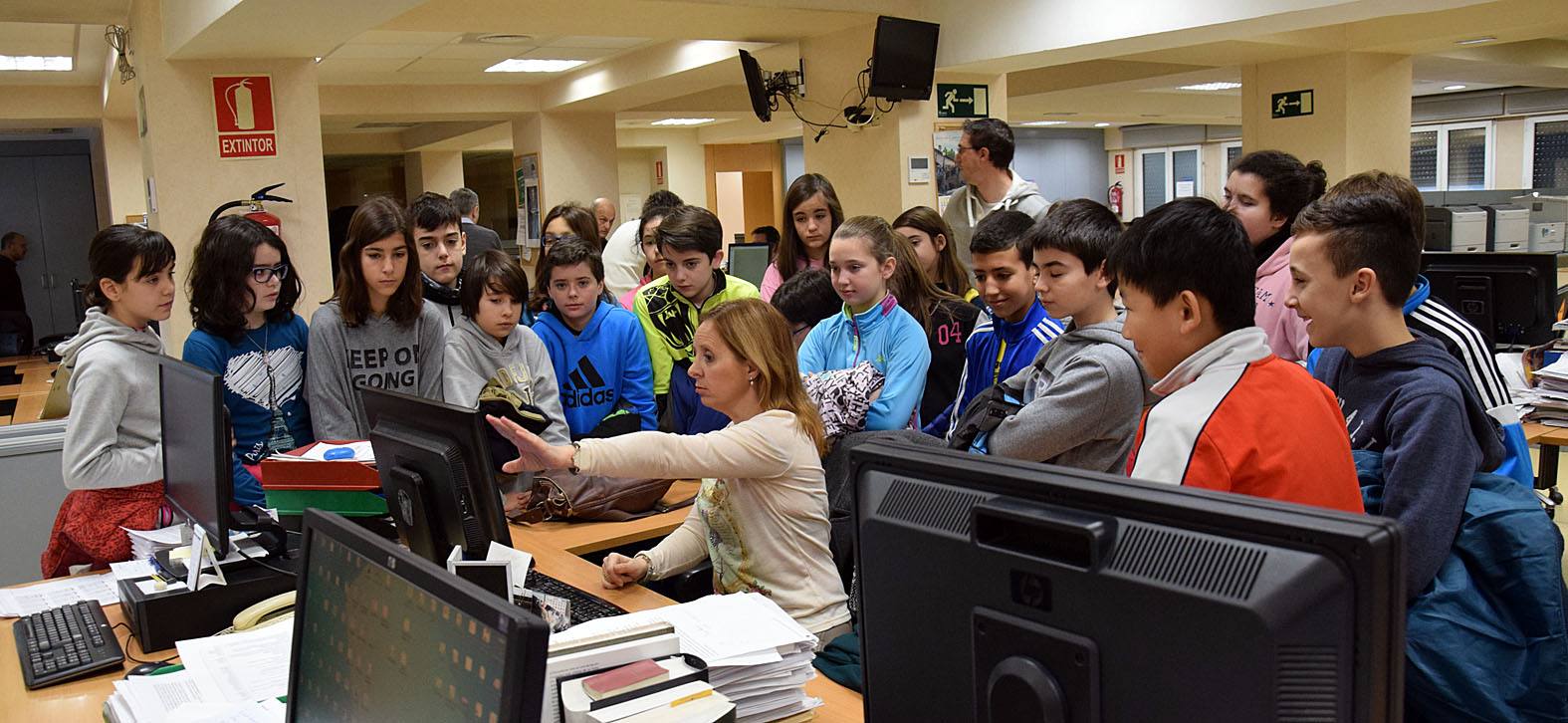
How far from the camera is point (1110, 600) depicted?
86 centimetres

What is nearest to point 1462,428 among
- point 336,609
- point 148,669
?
point 336,609

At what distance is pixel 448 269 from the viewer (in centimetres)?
370

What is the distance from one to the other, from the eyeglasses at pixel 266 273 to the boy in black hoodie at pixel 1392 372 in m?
2.41

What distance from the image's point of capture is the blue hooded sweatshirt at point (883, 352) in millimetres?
3069

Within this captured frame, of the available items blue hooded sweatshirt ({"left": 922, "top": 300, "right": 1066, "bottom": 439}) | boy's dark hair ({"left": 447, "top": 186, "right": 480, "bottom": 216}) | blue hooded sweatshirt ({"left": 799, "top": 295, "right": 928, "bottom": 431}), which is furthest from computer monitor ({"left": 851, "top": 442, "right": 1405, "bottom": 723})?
Result: boy's dark hair ({"left": 447, "top": 186, "right": 480, "bottom": 216})

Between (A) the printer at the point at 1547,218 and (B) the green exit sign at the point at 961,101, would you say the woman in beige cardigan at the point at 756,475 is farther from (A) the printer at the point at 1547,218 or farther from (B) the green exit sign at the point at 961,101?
(A) the printer at the point at 1547,218

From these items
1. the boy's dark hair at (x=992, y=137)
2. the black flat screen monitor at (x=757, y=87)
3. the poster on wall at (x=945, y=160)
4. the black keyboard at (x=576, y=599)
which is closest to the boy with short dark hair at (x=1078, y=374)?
the black keyboard at (x=576, y=599)

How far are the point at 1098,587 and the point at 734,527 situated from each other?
155 centimetres

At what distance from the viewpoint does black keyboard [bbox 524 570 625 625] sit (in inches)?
84.1

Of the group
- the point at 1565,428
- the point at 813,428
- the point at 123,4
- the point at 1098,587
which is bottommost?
the point at 1565,428

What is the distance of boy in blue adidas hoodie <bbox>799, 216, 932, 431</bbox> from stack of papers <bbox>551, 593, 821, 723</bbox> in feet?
4.30

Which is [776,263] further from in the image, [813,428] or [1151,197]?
[1151,197]

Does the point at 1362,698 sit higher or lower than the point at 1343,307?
lower

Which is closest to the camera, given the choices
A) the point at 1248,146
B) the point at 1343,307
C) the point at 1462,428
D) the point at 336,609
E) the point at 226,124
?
the point at 336,609
